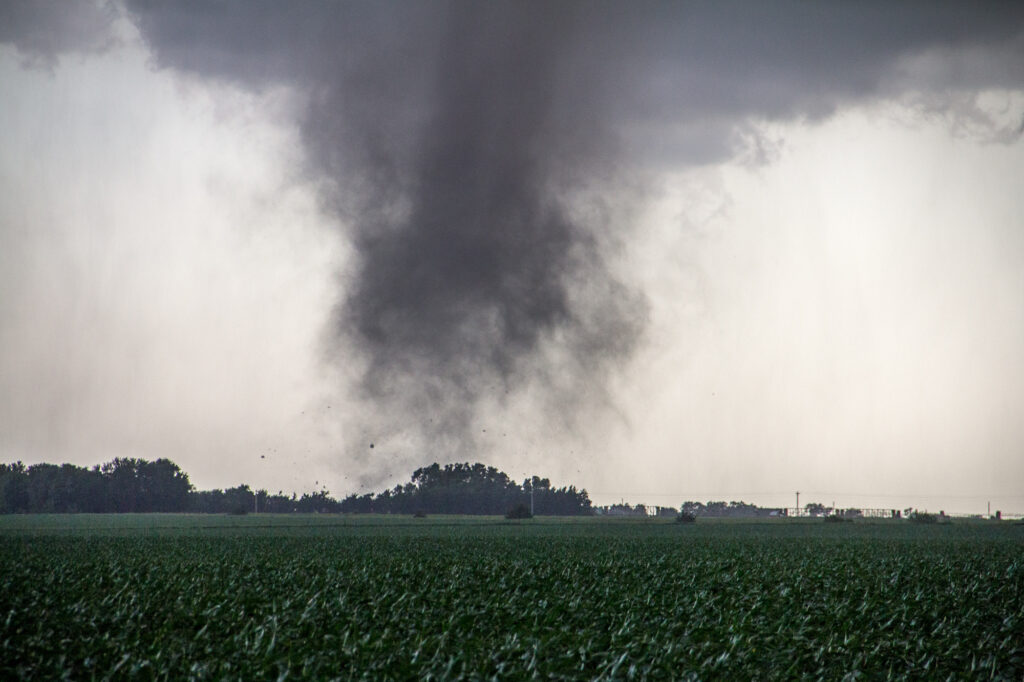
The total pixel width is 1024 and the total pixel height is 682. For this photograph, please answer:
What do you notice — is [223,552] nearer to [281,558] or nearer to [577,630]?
[281,558]

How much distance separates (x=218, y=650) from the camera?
65.3 ft

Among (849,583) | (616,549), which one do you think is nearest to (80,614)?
(849,583)

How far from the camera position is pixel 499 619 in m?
24.6

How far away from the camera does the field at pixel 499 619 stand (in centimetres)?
1944

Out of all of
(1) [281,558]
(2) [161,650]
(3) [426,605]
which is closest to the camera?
(2) [161,650]

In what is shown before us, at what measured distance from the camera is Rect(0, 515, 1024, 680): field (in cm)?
1944

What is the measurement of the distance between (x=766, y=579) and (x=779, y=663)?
12.8 meters

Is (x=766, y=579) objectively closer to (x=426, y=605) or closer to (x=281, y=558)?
(x=426, y=605)

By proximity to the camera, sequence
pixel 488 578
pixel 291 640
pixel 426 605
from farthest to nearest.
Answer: pixel 488 578 → pixel 426 605 → pixel 291 640

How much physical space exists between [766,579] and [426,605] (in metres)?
14.7

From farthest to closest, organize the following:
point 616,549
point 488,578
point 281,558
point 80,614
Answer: point 616,549, point 281,558, point 488,578, point 80,614

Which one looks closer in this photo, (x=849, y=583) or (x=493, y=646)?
(x=493, y=646)

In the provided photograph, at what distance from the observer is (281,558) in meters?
41.8

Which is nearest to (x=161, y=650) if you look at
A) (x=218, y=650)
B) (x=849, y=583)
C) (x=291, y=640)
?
(x=218, y=650)
